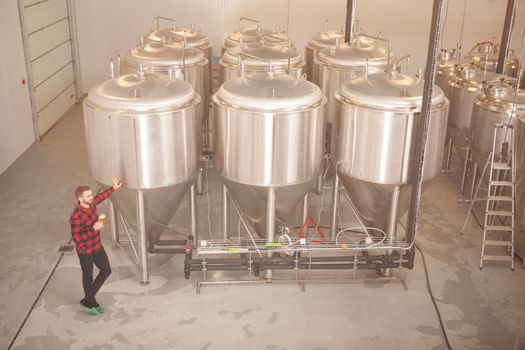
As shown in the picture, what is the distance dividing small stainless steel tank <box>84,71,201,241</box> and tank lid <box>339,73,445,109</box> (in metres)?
1.62

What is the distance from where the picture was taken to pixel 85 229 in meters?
5.27

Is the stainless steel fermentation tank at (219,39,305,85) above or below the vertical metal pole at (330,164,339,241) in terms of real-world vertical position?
above

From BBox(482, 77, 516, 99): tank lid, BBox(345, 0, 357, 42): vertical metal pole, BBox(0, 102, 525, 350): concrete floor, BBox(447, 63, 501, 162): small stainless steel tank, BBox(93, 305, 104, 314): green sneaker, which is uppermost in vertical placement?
BBox(345, 0, 357, 42): vertical metal pole

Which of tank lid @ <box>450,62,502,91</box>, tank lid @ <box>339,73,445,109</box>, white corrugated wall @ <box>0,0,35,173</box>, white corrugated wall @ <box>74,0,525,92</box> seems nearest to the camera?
tank lid @ <box>339,73,445,109</box>

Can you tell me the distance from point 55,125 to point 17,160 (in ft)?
6.07

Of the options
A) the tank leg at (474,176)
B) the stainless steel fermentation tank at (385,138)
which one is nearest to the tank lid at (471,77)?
the tank leg at (474,176)

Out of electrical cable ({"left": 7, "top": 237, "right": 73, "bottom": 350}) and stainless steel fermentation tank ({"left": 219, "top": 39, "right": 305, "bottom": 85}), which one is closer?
electrical cable ({"left": 7, "top": 237, "right": 73, "bottom": 350})

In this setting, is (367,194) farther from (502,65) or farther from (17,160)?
(17,160)

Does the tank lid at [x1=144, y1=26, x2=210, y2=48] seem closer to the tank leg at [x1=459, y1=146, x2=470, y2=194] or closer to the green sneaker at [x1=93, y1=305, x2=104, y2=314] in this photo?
the tank leg at [x1=459, y1=146, x2=470, y2=194]

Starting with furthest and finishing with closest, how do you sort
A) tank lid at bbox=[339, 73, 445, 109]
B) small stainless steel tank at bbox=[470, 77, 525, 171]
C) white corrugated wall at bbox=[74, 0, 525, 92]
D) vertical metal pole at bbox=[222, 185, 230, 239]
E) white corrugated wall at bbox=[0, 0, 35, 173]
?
1. white corrugated wall at bbox=[74, 0, 525, 92]
2. white corrugated wall at bbox=[0, 0, 35, 173]
3. small stainless steel tank at bbox=[470, 77, 525, 171]
4. vertical metal pole at bbox=[222, 185, 230, 239]
5. tank lid at bbox=[339, 73, 445, 109]

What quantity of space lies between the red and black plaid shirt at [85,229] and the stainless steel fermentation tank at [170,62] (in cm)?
245

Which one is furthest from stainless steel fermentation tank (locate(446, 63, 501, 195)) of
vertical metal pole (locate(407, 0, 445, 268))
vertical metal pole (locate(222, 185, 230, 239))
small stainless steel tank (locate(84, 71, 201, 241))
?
small stainless steel tank (locate(84, 71, 201, 241))

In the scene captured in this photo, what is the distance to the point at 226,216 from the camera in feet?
21.3

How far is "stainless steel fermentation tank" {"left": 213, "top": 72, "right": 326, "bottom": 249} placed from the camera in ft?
18.1
